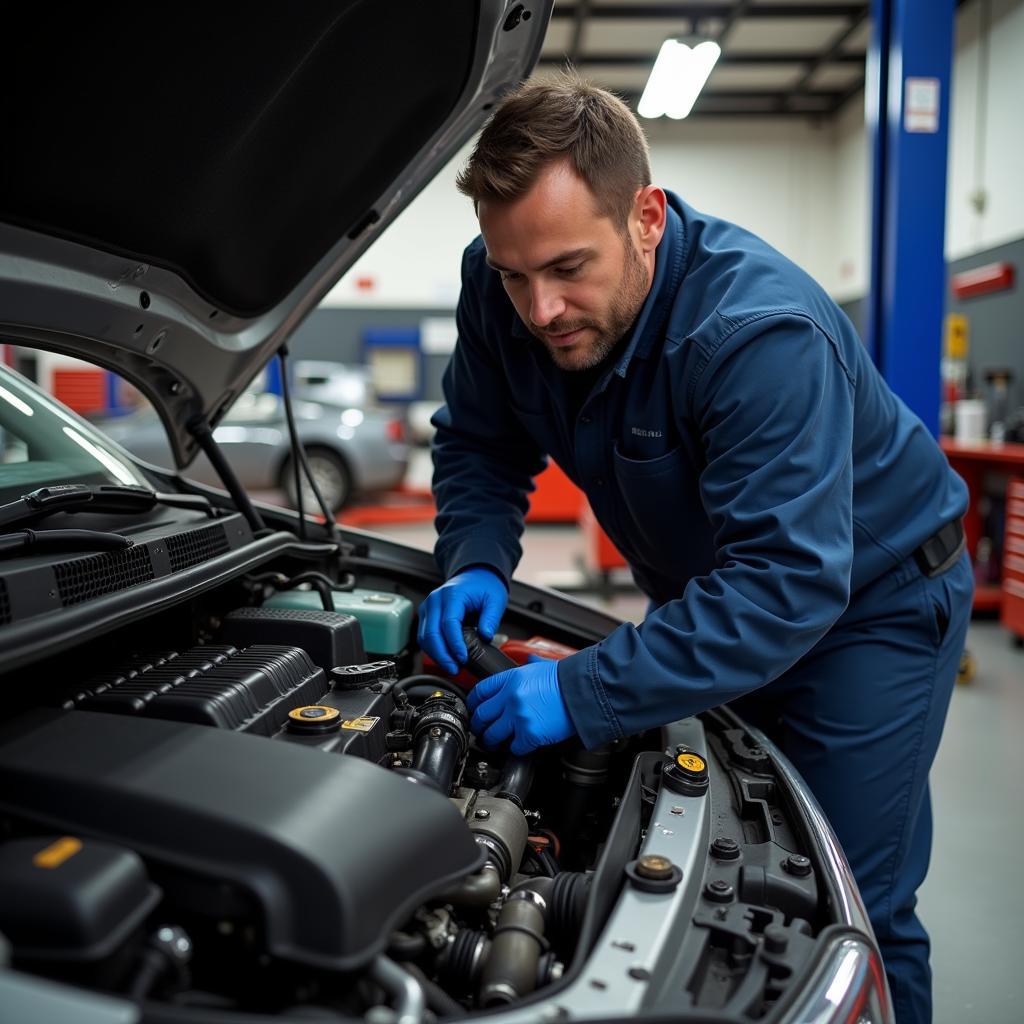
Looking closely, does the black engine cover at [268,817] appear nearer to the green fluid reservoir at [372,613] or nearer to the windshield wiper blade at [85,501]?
the windshield wiper blade at [85,501]

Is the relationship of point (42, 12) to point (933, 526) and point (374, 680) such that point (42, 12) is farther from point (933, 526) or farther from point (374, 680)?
point (933, 526)

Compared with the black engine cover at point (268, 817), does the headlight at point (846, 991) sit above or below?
below

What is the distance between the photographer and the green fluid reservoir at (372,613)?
1.54m

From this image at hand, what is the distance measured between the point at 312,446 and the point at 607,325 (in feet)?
20.4

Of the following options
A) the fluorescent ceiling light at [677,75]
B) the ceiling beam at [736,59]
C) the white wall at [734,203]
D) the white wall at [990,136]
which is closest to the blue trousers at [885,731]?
the fluorescent ceiling light at [677,75]

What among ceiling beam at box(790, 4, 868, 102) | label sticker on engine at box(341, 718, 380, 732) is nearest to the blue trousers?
label sticker on engine at box(341, 718, 380, 732)

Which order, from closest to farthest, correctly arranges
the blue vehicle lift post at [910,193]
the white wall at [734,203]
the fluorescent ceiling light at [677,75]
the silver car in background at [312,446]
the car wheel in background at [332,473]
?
1. the blue vehicle lift post at [910,193]
2. the fluorescent ceiling light at [677,75]
3. the silver car in background at [312,446]
4. the car wheel in background at [332,473]
5. the white wall at [734,203]

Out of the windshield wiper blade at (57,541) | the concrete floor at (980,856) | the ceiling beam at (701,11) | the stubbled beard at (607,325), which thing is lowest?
the concrete floor at (980,856)

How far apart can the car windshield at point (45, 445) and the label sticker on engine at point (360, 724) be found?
2.13ft

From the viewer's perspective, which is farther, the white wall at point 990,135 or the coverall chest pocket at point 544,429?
the white wall at point 990,135

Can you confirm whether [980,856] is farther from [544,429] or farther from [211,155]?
[211,155]

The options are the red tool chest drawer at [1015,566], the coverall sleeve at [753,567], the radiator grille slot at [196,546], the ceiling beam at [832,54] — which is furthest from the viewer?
the ceiling beam at [832,54]

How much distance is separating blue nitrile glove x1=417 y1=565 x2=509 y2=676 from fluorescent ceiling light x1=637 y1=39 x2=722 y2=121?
3.43 m

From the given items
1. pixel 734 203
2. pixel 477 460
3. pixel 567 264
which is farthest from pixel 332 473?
pixel 567 264
